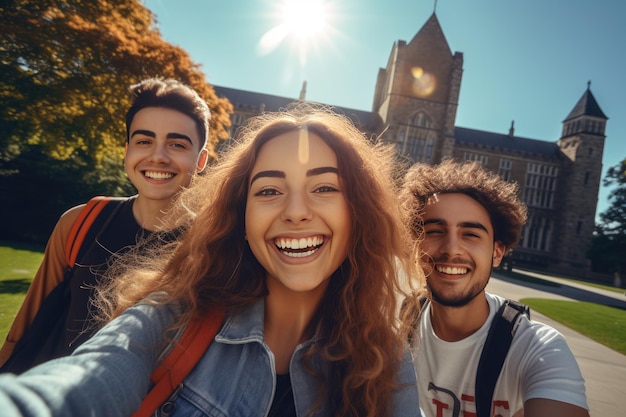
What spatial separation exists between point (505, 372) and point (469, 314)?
35 centimetres

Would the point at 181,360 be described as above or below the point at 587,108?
below

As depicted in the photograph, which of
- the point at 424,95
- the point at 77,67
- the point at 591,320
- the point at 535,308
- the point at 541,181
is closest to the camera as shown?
the point at 77,67

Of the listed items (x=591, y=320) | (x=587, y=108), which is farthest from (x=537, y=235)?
(x=591, y=320)

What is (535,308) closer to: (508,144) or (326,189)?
(326,189)

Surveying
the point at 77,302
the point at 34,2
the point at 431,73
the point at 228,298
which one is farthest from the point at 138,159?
the point at 431,73

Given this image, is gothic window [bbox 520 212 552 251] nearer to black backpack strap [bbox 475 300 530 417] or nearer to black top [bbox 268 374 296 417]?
black backpack strap [bbox 475 300 530 417]

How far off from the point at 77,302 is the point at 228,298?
3.11 ft

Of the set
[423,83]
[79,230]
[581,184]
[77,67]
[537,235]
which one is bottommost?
[79,230]

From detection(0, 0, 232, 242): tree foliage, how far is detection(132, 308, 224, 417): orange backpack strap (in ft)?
25.1

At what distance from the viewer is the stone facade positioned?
2956 centimetres

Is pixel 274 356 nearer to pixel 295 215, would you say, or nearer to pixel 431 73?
pixel 295 215

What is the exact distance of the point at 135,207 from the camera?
2125 mm

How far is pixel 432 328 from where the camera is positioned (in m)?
2.21

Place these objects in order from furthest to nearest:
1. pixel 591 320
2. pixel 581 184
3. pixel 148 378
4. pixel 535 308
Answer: pixel 581 184 < pixel 535 308 < pixel 591 320 < pixel 148 378
